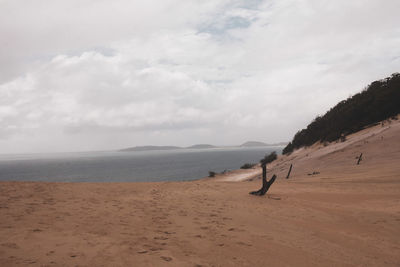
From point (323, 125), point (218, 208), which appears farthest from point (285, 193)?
point (323, 125)

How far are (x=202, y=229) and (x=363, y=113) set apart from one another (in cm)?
3705

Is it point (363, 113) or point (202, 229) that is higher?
point (363, 113)

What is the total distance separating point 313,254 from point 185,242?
2699 mm

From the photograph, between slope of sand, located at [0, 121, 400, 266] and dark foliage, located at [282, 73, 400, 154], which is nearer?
slope of sand, located at [0, 121, 400, 266]

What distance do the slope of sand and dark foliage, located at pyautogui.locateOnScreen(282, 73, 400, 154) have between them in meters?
24.7

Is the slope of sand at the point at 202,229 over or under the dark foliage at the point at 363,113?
under

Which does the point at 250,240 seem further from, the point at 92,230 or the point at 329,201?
the point at 329,201

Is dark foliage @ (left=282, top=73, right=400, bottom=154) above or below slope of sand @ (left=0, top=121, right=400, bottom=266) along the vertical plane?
above

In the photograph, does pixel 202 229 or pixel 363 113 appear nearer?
pixel 202 229

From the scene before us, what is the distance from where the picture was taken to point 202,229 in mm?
7066

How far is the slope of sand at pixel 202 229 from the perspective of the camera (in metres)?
5.06

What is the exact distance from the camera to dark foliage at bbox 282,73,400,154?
33594 mm

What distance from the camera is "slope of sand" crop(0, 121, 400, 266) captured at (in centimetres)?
506

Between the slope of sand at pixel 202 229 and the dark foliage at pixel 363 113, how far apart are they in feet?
81.0
